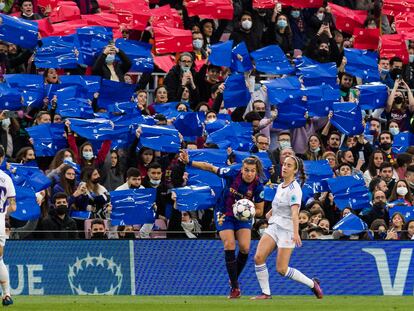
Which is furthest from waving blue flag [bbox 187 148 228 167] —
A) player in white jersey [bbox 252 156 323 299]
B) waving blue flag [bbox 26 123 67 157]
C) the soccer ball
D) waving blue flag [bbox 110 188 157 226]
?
player in white jersey [bbox 252 156 323 299]

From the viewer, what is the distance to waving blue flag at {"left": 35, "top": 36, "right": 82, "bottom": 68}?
2623 centimetres

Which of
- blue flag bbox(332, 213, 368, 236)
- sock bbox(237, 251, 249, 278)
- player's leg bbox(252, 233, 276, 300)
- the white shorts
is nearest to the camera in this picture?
the white shorts

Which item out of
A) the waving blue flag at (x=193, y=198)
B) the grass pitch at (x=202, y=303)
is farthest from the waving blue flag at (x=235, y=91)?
the grass pitch at (x=202, y=303)

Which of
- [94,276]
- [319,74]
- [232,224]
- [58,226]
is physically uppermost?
[232,224]

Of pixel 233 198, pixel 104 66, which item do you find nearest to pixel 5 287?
pixel 233 198

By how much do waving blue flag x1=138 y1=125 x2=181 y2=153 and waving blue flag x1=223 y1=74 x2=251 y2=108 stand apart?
1.97 metres

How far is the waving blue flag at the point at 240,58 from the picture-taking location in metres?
27.2

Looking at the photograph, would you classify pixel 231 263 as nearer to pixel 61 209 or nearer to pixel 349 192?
pixel 61 209

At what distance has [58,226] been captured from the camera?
23016 mm

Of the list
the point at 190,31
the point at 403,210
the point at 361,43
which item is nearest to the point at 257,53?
the point at 190,31

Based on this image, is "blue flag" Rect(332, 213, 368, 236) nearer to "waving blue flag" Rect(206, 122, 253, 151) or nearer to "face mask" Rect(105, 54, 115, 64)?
"waving blue flag" Rect(206, 122, 253, 151)

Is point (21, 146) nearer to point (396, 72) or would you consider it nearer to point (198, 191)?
point (198, 191)

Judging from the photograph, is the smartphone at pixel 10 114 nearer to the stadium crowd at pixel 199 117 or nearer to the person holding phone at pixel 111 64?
the stadium crowd at pixel 199 117

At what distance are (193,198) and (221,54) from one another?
163 inches
